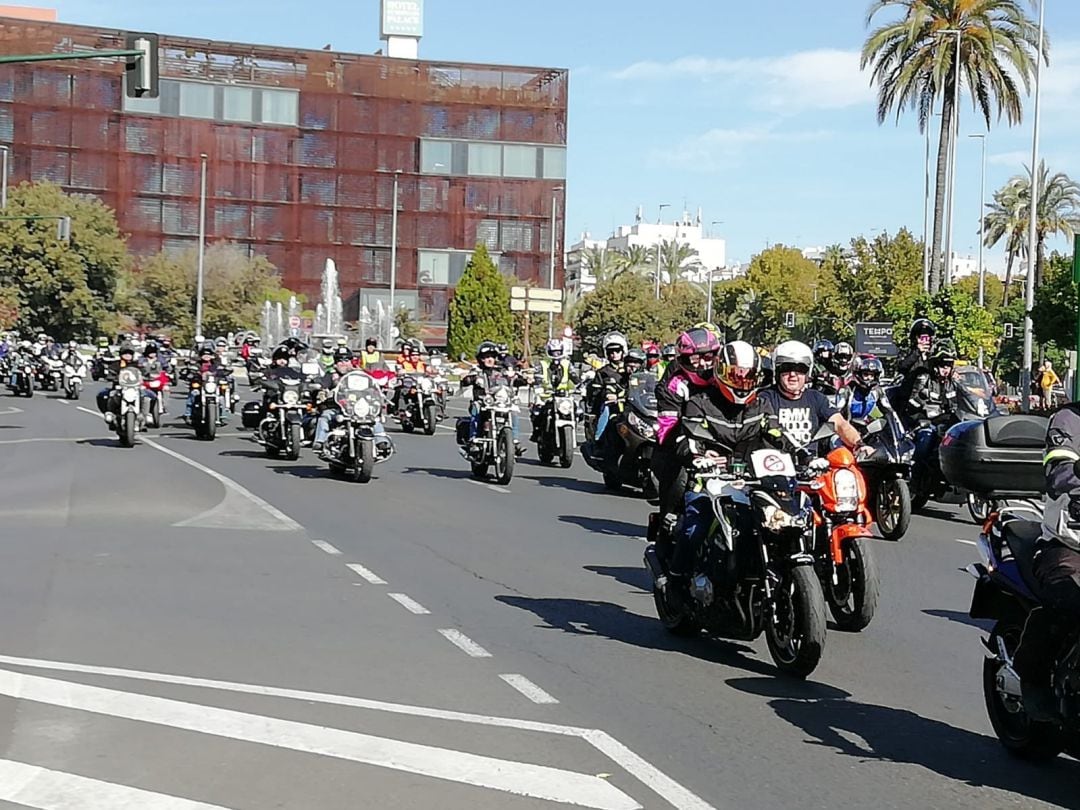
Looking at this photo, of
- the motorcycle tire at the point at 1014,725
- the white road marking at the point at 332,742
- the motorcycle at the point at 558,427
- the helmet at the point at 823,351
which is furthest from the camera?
the motorcycle at the point at 558,427

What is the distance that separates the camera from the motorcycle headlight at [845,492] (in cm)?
868

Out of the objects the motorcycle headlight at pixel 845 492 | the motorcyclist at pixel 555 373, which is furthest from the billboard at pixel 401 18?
the motorcycle headlight at pixel 845 492

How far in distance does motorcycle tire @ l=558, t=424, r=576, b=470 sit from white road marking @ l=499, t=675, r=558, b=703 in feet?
50.6

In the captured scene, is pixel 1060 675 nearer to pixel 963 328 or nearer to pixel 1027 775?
pixel 1027 775

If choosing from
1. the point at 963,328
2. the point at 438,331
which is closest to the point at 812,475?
the point at 963,328

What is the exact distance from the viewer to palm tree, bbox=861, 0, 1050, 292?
4081cm

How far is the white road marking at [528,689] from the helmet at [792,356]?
2.42 m

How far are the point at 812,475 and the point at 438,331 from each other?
95.2 meters

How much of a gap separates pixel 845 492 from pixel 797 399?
2.92 ft

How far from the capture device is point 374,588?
1184 centimetres

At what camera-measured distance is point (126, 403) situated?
26.4 meters

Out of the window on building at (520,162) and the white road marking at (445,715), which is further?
the window on building at (520,162)

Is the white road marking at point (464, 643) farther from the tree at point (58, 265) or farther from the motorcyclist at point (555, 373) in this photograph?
the tree at point (58, 265)

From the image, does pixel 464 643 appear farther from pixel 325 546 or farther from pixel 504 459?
pixel 504 459
